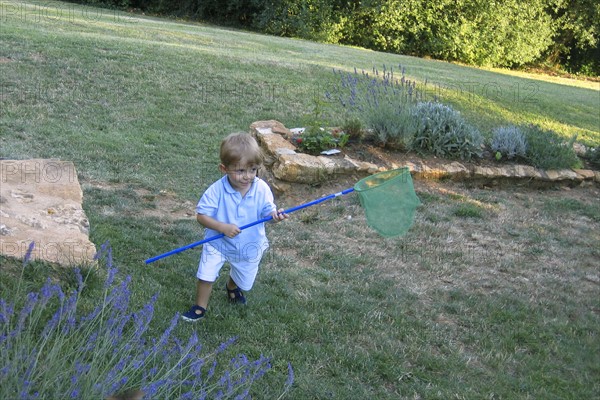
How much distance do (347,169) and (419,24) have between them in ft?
53.4

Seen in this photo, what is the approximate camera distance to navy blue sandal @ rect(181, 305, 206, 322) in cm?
351

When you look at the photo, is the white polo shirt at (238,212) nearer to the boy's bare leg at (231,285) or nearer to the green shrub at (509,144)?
the boy's bare leg at (231,285)

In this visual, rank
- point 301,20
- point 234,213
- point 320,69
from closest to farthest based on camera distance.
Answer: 1. point 234,213
2. point 320,69
3. point 301,20

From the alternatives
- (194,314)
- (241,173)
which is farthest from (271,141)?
(194,314)

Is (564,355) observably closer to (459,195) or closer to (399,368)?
(399,368)

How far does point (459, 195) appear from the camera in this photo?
6.26 m

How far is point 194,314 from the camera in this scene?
3.54 meters

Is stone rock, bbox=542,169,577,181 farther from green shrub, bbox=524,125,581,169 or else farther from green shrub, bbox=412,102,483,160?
green shrub, bbox=412,102,483,160

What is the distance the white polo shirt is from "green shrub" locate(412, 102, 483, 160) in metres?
3.50

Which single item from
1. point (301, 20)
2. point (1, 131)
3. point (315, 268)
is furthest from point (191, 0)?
point (315, 268)

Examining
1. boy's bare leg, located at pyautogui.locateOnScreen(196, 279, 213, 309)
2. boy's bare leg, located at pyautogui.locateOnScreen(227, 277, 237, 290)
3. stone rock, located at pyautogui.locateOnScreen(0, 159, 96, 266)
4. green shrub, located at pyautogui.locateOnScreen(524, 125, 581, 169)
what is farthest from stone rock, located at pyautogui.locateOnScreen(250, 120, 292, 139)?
boy's bare leg, located at pyautogui.locateOnScreen(196, 279, 213, 309)

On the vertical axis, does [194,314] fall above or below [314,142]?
below

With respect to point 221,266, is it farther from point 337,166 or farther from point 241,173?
point 337,166

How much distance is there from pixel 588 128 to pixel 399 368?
8.63 m
